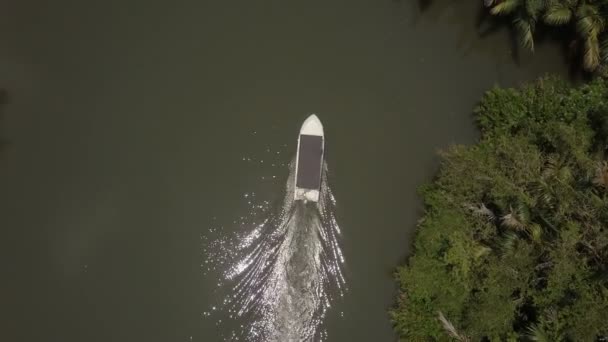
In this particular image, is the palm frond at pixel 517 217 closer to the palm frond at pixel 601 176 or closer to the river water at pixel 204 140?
the palm frond at pixel 601 176

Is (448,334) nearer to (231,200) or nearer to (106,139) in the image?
(231,200)

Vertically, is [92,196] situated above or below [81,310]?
above

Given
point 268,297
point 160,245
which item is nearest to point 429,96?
point 268,297

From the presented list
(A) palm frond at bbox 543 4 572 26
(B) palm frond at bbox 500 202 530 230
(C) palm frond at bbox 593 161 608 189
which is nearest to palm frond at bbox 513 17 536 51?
(A) palm frond at bbox 543 4 572 26

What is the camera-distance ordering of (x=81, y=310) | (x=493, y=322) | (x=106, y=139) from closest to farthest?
(x=493, y=322), (x=81, y=310), (x=106, y=139)

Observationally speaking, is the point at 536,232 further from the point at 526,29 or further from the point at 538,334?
the point at 526,29

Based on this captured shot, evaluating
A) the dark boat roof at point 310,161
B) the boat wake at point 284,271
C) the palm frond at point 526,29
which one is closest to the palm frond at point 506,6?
the palm frond at point 526,29
